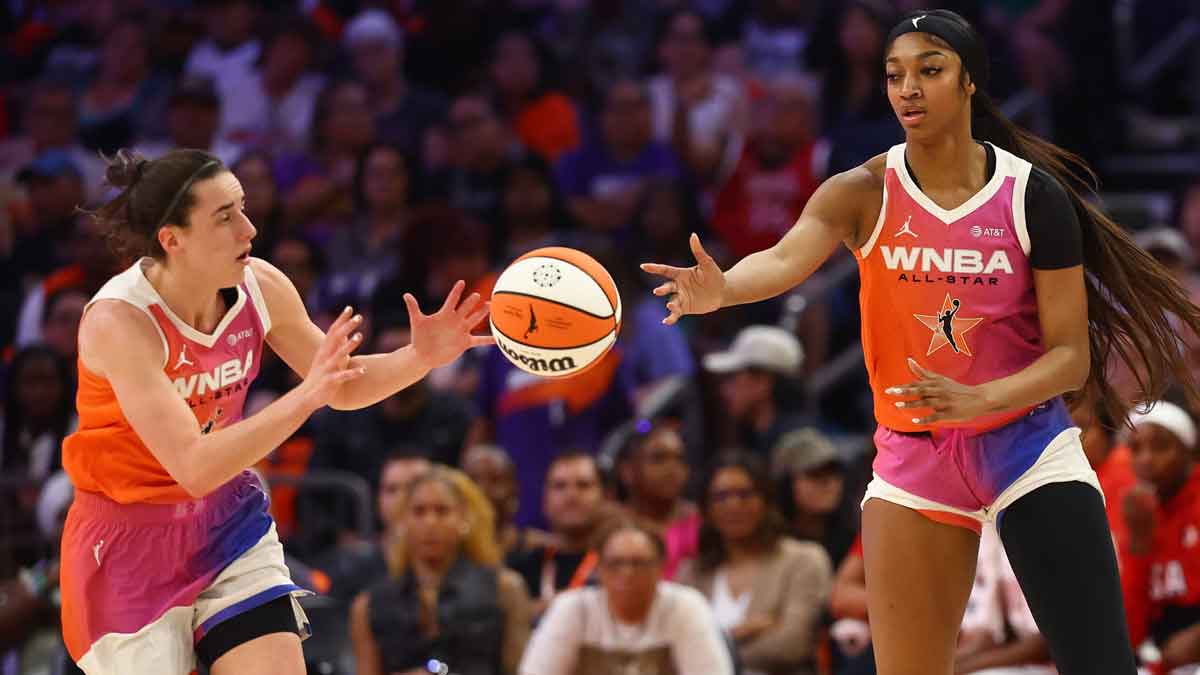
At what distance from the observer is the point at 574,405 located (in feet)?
31.7

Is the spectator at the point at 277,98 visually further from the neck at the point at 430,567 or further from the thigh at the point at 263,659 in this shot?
the thigh at the point at 263,659

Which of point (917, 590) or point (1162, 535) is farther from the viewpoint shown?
point (1162, 535)

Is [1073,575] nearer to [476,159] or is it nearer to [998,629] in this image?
[998,629]

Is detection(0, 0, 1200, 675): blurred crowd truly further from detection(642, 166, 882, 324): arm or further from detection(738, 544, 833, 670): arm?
detection(642, 166, 882, 324): arm

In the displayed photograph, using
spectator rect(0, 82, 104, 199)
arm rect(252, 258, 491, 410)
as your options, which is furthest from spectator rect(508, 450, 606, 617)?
spectator rect(0, 82, 104, 199)

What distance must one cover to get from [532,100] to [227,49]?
229 cm

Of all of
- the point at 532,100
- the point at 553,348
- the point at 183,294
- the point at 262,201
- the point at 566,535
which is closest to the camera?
the point at 183,294

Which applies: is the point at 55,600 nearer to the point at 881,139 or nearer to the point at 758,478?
the point at 758,478

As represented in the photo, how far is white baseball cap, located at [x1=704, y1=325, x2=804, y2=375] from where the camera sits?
30.5 feet

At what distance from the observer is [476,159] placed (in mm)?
11203

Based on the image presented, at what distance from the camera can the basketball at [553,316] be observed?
16.9 ft

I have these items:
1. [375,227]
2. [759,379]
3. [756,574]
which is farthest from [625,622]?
[375,227]

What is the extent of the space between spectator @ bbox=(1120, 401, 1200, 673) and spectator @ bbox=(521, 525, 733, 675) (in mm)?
1832

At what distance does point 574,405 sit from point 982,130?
15.8 feet
